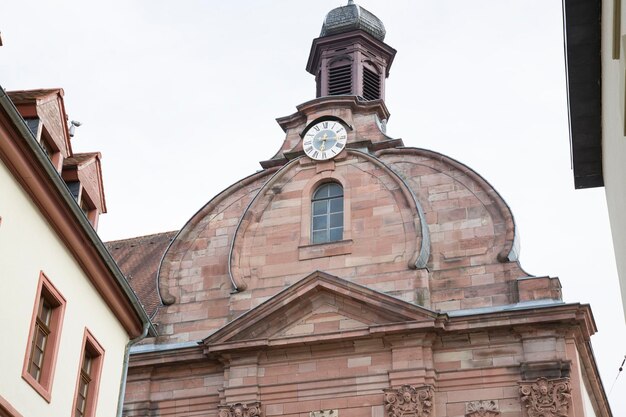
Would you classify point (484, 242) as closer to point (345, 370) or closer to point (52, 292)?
point (345, 370)

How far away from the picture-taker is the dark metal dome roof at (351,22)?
28047mm

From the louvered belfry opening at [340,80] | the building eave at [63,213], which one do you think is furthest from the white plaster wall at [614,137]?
the louvered belfry opening at [340,80]

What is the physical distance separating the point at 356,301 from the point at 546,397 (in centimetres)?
418

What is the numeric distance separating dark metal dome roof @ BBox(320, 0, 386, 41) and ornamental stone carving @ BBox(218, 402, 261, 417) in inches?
426

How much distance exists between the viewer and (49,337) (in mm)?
14250

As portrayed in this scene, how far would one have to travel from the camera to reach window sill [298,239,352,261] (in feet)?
75.1

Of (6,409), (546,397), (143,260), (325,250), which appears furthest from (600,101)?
(143,260)

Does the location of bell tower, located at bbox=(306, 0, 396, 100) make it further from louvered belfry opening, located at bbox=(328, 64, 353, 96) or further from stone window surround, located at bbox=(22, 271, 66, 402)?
stone window surround, located at bbox=(22, 271, 66, 402)

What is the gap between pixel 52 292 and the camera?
14.3 metres

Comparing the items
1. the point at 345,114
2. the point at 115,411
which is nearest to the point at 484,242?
the point at 345,114

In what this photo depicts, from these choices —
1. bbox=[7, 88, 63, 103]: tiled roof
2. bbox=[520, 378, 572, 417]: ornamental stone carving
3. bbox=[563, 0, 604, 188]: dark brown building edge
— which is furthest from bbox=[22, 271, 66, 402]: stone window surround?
bbox=[520, 378, 572, 417]: ornamental stone carving

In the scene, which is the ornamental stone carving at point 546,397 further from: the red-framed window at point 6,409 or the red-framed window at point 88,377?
the red-framed window at point 6,409

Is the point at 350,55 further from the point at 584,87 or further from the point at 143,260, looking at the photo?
the point at 584,87

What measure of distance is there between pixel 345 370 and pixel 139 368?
14.5 ft
